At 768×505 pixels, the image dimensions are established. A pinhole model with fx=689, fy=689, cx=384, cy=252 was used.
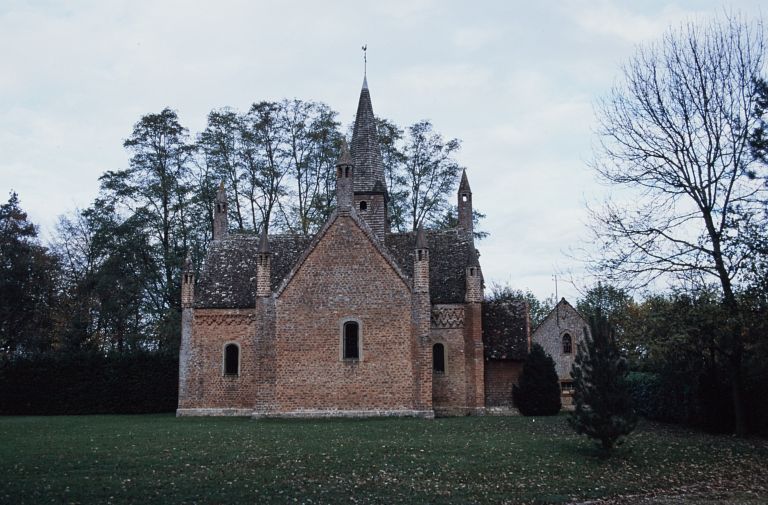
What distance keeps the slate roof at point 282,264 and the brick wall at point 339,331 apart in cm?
193

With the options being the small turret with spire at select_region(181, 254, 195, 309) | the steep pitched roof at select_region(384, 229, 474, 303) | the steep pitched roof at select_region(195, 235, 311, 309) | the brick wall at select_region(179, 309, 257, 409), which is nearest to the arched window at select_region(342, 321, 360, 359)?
the steep pitched roof at select_region(384, 229, 474, 303)

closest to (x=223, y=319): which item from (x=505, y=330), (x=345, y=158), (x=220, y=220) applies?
(x=220, y=220)

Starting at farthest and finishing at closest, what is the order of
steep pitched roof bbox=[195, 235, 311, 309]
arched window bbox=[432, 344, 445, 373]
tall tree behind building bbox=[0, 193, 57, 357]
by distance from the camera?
tall tree behind building bbox=[0, 193, 57, 357] < steep pitched roof bbox=[195, 235, 311, 309] < arched window bbox=[432, 344, 445, 373]

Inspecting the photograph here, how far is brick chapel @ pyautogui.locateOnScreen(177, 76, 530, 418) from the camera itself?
99.0ft

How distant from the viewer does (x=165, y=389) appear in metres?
38.0

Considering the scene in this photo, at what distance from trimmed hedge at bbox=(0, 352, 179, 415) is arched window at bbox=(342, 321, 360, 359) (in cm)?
1266

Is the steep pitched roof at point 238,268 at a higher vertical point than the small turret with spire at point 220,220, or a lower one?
lower

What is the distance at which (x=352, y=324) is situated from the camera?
30875 mm

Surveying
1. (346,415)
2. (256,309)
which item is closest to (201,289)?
(256,309)

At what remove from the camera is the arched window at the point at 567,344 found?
50094 millimetres

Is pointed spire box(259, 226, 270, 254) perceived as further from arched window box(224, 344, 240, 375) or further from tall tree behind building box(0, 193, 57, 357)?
tall tree behind building box(0, 193, 57, 357)

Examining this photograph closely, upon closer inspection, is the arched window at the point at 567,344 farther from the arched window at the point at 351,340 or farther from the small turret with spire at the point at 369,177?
the arched window at the point at 351,340

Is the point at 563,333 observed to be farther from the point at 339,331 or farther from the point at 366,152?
the point at 339,331

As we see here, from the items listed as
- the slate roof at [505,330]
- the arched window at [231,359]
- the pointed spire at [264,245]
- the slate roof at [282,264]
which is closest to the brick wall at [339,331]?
the pointed spire at [264,245]
